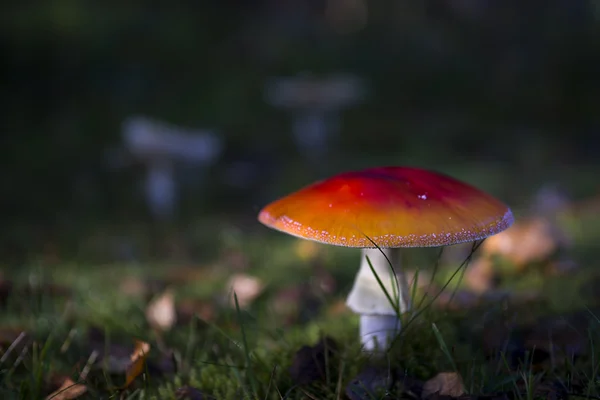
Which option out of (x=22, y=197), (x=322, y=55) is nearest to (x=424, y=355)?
(x=22, y=197)

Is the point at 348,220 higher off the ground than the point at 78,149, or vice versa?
the point at 348,220

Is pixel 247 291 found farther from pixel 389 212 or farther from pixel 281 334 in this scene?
pixel 389 212

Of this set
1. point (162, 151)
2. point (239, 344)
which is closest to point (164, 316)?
point (239, 344)

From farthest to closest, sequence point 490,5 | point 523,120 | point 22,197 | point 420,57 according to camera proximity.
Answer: point 490,5 → point 420,57 → point 523,120 → point 22,197

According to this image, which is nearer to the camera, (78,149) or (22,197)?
(22,197)

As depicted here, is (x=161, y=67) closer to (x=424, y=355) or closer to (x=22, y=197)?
(x=22, y=197)

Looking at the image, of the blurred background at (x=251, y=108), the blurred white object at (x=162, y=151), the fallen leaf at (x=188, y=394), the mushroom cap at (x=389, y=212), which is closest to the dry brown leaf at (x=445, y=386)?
the mushroom cap at (x=389, y=212)
